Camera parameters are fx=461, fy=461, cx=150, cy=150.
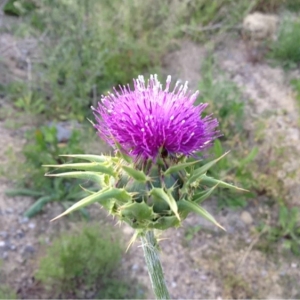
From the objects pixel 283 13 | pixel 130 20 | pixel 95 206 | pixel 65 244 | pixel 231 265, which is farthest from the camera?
pixel 283 13

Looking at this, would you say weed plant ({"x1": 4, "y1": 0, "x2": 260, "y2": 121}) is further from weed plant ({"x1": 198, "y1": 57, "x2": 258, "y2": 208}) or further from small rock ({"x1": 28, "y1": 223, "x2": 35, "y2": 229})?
small rock ({"x1": 28, "y1": 223, "x2": 35, "y2": 229})

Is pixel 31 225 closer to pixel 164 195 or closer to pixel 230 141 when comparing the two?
pixel 230 141

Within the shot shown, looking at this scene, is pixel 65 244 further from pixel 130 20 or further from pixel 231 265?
pixel 130 20

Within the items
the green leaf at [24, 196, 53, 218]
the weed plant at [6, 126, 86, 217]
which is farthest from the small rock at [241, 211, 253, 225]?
the green leaf at [24, 196, 53, 218]

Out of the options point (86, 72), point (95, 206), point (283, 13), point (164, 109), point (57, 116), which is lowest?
point (95, 206)

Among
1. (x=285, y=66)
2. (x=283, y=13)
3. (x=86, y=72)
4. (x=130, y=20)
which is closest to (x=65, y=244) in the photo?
(x=86, y=72)

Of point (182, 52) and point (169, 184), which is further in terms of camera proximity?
point (182, 52)

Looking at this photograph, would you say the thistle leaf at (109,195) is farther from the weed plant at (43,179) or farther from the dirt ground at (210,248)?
the weed plant at (43,179)

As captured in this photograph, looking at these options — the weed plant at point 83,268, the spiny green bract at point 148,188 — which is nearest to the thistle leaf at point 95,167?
the spiny green bract at point 148,188

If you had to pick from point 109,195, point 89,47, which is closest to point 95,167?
point 109,195
